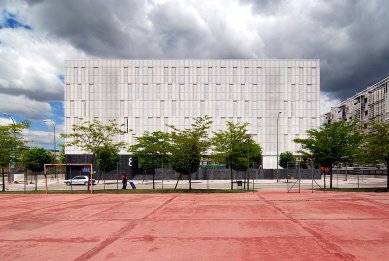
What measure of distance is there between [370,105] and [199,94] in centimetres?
4829

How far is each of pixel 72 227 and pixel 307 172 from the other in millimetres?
54192

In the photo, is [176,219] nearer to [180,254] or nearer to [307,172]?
[180,254]

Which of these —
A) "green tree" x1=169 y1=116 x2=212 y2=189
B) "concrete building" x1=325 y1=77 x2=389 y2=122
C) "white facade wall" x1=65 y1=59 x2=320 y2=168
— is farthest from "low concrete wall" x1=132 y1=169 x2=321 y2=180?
"green tree" x1=169 y1=116 x2=212 y2=189

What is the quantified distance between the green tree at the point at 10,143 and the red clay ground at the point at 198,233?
54.9 feet

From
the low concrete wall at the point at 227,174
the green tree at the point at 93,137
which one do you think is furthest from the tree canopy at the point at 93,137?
the low concrete wall at the point at 227,174

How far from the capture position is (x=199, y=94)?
75.5 meters

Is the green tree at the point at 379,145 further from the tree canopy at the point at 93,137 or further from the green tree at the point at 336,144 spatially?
the tree canopy at the point at 93,137

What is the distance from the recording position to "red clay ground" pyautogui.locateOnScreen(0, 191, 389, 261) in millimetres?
9867

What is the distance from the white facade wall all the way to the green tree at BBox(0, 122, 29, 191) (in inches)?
1523

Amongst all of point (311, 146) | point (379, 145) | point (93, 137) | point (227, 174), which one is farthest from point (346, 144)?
point (227, 174)

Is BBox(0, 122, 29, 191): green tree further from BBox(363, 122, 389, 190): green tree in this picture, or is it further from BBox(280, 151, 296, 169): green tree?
BBox(280, 151, 296, 169): green tree

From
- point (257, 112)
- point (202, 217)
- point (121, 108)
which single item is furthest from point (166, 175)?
point (202, 217)

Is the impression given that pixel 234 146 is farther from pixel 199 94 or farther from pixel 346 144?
pixel 199 94

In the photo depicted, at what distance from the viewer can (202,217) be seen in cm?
1639
